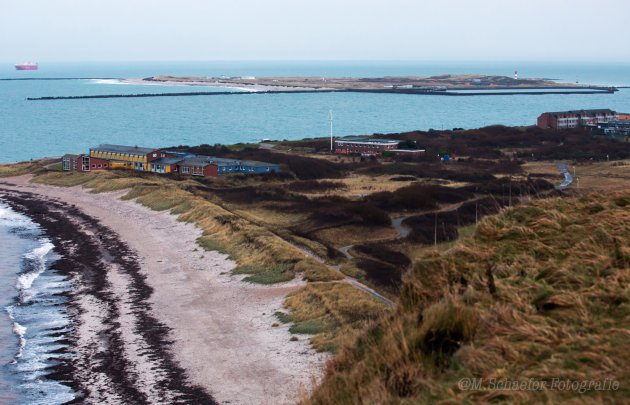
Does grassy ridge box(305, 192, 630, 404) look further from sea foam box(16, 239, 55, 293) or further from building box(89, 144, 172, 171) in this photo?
building box(89, 144, 172, 171)

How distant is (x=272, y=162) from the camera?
281ft

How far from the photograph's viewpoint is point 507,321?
10797 mm

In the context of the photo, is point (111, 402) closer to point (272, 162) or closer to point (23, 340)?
point (23, 340)

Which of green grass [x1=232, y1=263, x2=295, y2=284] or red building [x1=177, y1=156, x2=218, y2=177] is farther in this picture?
red building [x1=177, y1=156, x2=218, y2=177]

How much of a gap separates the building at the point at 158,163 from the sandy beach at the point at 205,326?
107 ft

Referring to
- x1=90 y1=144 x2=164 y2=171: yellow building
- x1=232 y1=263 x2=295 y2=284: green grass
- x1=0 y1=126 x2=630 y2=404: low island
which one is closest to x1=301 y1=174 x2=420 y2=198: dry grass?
x1=0 y1=126 x2=630 y2=404: low island

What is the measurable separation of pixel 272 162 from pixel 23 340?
2346 inches

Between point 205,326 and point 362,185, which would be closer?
point 205,326

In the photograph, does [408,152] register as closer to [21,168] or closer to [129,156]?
[129,156]

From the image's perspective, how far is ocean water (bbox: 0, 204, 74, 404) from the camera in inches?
870

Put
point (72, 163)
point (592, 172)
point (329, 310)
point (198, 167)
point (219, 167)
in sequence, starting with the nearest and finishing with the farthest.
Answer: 1. point (329, 310)
2. point (592, 172)
3. point (198, 167)
4. point (219, 167)
5. point (72, 163)

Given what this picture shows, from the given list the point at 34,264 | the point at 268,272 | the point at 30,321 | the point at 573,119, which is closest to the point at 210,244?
the point at 268,272

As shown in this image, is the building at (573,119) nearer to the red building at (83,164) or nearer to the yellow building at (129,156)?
the yellow building at (129,156)

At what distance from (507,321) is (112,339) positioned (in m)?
18.6
